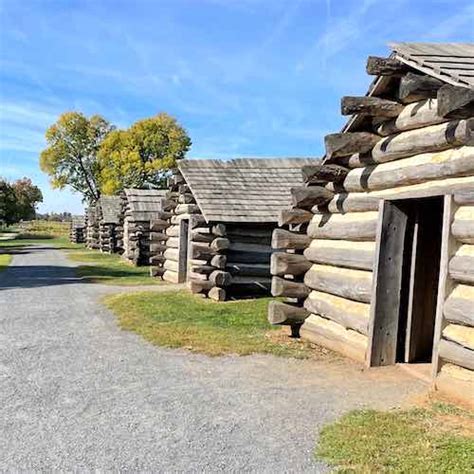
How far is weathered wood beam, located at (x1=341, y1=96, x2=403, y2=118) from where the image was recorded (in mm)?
7457

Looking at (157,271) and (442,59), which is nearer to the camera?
(442,59)

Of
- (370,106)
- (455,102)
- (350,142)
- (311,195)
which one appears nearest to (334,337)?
(311,195)

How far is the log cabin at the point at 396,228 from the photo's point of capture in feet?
19.7

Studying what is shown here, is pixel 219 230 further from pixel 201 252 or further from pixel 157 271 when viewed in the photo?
pixel 157 271

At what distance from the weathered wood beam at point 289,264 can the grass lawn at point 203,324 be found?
1042mm

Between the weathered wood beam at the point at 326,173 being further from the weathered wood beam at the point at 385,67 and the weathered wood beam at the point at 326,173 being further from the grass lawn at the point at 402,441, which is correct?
the grass lawn at the point at 402,441

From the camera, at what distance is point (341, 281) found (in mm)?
8102

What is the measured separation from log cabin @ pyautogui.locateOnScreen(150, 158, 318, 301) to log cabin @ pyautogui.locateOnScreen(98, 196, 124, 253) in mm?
18312

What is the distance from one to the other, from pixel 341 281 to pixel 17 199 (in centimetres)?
7683

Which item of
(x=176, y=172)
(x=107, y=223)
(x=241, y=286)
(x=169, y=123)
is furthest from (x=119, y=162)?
(x=241, y=286)

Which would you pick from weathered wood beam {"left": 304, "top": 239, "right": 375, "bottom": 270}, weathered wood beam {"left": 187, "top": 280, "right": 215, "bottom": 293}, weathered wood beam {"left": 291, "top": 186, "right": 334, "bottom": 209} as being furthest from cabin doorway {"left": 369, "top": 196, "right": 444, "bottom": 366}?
weathered wood beam {"left": 187, "top": 280, "right": 215, "bottom": 293}

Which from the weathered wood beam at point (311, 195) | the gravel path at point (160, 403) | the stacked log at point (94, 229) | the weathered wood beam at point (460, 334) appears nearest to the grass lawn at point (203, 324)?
the gravel path at point (160, 403)

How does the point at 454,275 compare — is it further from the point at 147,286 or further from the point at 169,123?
the point at 169,123

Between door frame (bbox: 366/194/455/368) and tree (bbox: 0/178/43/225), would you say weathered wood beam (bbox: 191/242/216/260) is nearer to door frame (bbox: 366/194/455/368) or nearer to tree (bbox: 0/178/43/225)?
door frame (bbox: 366/194/455/368)
